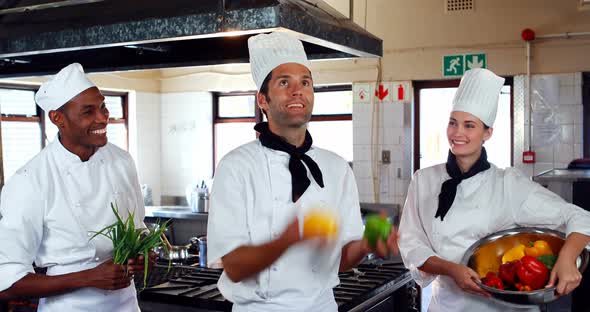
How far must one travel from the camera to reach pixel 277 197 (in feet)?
6.30

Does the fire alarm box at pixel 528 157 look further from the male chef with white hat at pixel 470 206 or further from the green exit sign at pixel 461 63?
the male chef with white hat at pixel 470 206

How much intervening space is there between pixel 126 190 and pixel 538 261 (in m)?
1.69

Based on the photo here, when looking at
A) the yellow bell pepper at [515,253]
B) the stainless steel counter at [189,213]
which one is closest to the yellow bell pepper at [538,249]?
the yellow bell pepper at [515,253]

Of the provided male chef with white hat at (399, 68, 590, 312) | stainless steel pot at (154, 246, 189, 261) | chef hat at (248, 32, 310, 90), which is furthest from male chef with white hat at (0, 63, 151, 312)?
stainless steel pot at (154, 246, 189, 261)

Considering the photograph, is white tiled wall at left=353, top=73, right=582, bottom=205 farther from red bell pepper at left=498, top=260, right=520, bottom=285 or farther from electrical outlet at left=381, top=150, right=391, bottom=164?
red bell pepper at left=498, top=260, right=520, bottom=285

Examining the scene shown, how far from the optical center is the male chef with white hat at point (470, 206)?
256 centimetres

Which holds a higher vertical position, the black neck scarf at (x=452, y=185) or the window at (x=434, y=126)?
the window at (x=434, y=126)

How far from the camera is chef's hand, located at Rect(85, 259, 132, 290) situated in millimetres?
2359

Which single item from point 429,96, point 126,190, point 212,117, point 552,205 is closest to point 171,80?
point 212,117

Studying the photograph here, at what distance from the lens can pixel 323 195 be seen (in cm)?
199

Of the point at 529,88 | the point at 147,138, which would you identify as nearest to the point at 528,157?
the point at 529,88

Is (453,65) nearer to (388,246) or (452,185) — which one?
(452,185)

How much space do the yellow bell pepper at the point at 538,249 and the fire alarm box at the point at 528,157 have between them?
166 inches

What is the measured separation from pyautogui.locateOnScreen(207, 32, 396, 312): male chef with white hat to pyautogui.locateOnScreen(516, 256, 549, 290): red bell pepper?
71 centimetres
